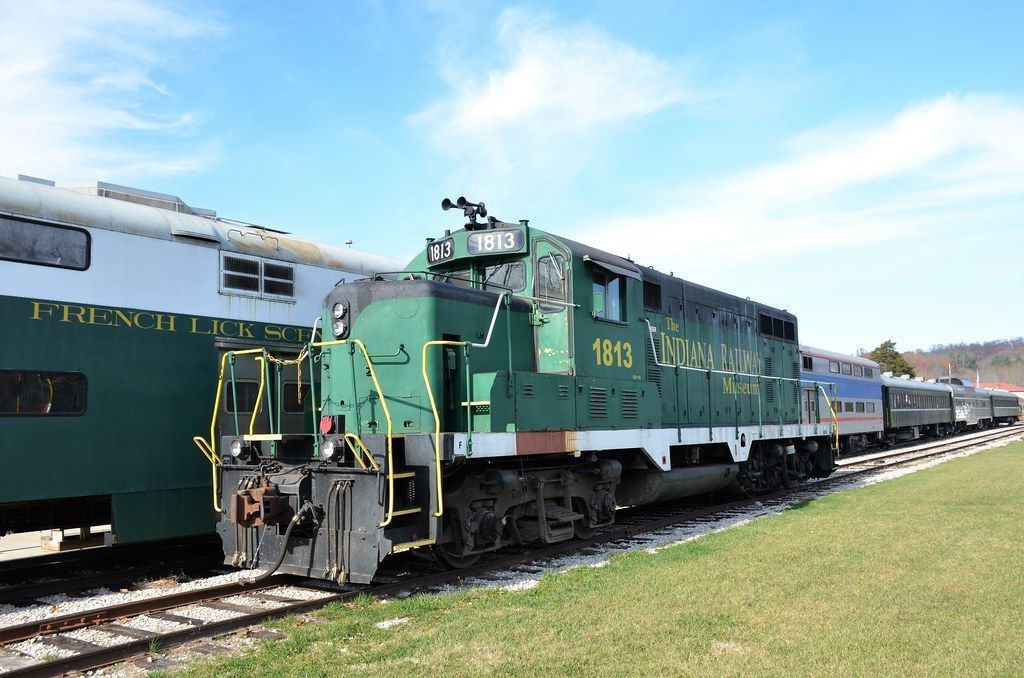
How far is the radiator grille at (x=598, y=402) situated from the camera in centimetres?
884

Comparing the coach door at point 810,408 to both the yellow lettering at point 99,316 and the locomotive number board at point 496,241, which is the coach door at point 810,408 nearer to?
the locomotive number board at point 496,241

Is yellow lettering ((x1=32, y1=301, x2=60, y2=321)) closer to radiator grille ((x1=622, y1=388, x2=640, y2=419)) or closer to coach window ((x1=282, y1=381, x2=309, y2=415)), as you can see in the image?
coach window ((x1=282, y1=381, x2=309, y2=415))

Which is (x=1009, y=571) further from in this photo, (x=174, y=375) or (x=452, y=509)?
(x=174, y=375)

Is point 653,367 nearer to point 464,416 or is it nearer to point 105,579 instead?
point 464,416

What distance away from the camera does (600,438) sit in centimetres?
891

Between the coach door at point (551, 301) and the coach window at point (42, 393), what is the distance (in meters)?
4.75

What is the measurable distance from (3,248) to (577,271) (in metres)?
5.76

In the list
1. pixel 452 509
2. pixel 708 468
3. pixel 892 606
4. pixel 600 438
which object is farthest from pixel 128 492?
pixel 708 468

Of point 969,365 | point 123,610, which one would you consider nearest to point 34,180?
point 123,610

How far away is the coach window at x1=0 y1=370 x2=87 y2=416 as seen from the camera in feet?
24.0

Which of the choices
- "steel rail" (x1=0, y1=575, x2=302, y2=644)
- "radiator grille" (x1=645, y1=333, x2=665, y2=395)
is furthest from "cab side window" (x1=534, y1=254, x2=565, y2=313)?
"steel rail" (x1=0, y1=575, x2=302, y2=644)

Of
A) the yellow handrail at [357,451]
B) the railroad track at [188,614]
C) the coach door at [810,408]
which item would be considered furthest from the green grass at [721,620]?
the coach door at [810,408]

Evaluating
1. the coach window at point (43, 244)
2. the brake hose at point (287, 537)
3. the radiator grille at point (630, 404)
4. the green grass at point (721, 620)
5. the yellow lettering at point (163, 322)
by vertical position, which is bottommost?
the green grass at point (721, 620)

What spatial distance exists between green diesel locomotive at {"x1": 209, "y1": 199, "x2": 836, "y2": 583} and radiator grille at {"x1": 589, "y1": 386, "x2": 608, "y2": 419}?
27 mm
